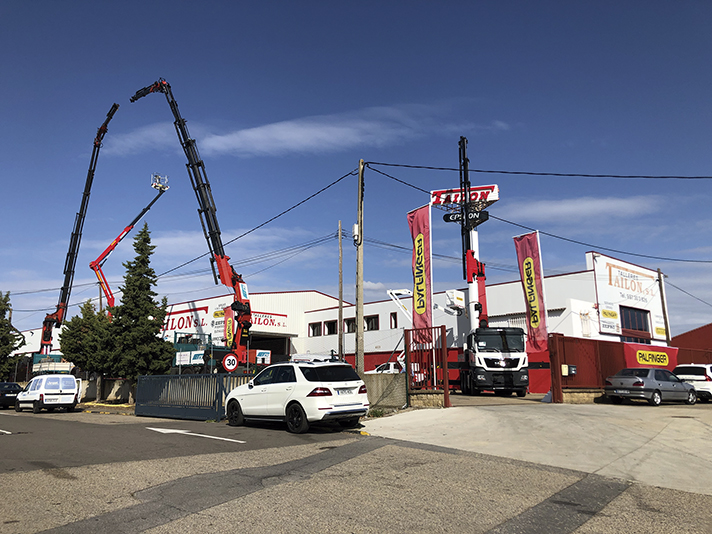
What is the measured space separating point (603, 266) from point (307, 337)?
25.2 metres

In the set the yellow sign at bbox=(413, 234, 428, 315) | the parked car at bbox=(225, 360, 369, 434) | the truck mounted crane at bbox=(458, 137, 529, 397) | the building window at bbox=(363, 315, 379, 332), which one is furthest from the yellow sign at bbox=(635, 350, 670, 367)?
the building window at bbox=(363, 315, 379, 332)

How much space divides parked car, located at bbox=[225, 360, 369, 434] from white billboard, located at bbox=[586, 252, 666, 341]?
26362 millimetres

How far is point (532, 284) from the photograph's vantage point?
98.0 ft

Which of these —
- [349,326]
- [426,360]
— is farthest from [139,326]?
[349,326]

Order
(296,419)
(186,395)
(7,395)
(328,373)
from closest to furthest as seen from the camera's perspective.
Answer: (296,419), (328,373), (186,395), (7,395)

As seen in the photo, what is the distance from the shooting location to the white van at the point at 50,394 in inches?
915

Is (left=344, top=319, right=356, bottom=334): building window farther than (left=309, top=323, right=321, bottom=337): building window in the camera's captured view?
No

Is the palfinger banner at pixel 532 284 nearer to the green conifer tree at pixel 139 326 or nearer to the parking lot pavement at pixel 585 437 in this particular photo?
the parking lot pavement at pixel 585 437

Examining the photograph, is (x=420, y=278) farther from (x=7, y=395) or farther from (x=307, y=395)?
(x=7, y=395)

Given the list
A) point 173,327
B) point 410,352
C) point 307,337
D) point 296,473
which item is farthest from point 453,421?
point 173,327

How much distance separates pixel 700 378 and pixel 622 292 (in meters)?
13.5

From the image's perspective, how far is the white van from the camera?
2323 centimetres

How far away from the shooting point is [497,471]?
766 centimetres

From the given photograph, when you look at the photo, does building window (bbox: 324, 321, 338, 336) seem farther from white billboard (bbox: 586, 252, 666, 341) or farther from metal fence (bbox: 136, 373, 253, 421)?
metal fence (bbox: 136, 373, 253, 421)
